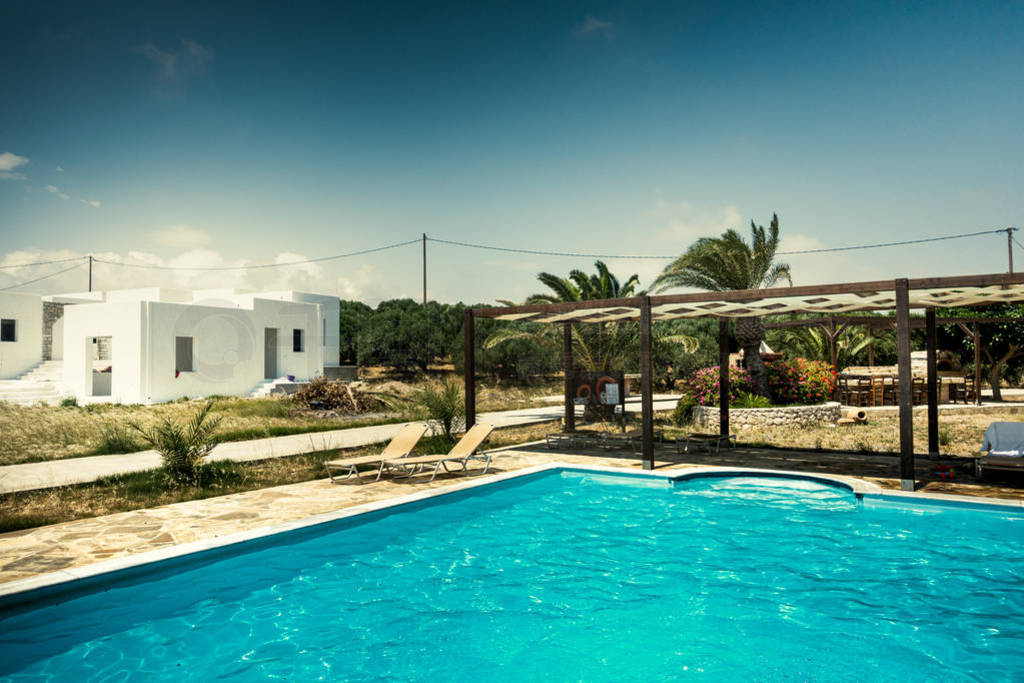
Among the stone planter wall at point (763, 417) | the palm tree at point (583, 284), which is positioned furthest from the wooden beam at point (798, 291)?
the palm tree at point (583, 284)

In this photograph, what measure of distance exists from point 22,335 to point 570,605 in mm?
30539

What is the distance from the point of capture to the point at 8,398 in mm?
22297

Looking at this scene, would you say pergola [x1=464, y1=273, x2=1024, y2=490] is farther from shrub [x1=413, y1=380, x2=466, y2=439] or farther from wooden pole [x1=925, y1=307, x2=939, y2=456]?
shrub [x1=413, y1=380, x2=466, y2=439]

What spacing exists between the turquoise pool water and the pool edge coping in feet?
0.41

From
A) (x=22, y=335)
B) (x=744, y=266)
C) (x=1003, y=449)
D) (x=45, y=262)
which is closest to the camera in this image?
(x=1003, y=449)

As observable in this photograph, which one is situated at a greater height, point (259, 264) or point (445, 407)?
point (259, 264)

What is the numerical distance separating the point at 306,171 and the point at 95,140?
6.69 meters

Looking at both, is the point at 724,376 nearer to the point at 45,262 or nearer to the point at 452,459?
the point at 452,459

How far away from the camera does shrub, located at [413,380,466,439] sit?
12648mm

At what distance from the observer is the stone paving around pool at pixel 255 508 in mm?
5797

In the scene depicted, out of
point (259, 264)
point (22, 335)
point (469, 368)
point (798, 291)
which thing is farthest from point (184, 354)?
point (259, 264)

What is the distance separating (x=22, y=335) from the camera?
1075 inches

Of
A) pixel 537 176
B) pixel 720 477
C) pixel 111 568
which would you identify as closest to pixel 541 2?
pixel 537 176

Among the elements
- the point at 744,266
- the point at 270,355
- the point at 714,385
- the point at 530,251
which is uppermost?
the point at 530,251
